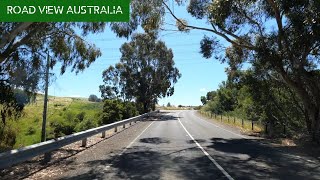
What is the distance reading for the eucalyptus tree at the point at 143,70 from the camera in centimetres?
6975

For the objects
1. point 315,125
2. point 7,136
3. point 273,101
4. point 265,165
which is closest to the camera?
point 265,165

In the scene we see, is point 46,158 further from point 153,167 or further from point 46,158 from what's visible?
point 153,167

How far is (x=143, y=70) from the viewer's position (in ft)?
232

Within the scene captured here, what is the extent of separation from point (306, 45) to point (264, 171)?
9472 mm

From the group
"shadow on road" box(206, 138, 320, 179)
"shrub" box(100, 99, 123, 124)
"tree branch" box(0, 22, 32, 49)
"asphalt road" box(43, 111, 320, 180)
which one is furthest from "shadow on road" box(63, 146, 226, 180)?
"shrub" box(100, 99, 123, 124)

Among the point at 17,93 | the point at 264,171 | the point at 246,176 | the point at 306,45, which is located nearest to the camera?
the point at 246,176

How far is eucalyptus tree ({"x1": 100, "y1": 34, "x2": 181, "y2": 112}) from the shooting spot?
69750mm

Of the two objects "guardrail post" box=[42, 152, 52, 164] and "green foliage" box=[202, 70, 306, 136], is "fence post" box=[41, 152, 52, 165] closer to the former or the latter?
"guardrail post" box=[42, 152, 52, 164]

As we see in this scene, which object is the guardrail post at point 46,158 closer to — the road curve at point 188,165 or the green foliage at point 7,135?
the road curve at point 188,165

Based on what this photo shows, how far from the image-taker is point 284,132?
2830 cm

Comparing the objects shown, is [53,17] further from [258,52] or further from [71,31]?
[258,52]

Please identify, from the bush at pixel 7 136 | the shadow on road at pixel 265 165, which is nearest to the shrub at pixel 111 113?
the bush at pixel 7 136

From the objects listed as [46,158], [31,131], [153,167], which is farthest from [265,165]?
[31,131]

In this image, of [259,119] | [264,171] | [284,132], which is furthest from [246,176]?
[259,119]
